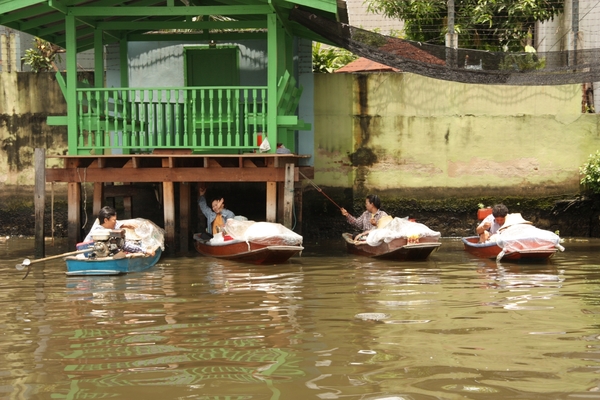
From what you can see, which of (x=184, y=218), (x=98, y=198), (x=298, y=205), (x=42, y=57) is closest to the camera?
(x=98, y=198)

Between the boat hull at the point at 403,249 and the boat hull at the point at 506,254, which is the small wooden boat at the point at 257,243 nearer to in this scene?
the boat hull at the point at 403,249

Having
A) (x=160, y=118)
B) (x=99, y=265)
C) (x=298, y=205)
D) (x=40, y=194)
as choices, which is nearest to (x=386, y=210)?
(x=298, y=205)

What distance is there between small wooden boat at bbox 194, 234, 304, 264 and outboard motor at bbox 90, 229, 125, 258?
1.84 m

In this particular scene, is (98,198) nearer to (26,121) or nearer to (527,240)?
(26,121)

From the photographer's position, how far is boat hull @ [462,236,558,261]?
37.5 ft

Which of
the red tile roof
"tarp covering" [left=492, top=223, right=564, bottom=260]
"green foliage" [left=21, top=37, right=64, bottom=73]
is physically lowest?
"tarp covering" [left=492, top=223, right=564, bottom=260]

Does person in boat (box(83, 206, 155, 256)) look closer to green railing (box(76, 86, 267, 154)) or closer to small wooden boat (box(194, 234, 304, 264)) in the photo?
small wooden boat (box(194, 234, 304, 264))

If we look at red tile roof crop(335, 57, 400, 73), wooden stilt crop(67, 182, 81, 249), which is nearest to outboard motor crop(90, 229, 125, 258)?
wooden stilt crop(67, 182, 81, 249)

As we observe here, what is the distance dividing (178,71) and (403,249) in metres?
5.49

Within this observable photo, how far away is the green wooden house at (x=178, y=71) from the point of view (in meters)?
12.5

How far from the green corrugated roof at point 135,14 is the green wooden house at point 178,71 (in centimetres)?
2

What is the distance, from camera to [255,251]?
11664 mm

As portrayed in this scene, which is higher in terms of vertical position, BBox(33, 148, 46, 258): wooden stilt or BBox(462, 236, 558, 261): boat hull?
BBox(33, 148, 46, 258): wooden stilt

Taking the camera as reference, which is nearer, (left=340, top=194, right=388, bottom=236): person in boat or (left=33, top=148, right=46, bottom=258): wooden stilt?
(left=33, top=148, right=46, bottom=258): wooden stilt
